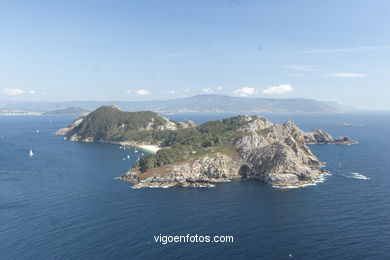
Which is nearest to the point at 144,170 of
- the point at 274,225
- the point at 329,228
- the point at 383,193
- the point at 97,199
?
the point at 97,199

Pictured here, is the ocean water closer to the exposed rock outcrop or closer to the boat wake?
the boat wake

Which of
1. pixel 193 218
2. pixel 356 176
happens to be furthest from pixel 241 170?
pixel 193 218

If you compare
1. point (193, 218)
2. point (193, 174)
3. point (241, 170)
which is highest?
point (241, 170)

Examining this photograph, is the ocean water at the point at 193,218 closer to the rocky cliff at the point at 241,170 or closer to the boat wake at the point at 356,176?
the boat wake at the point at 356,176

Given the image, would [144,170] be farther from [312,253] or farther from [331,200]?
[312,253]

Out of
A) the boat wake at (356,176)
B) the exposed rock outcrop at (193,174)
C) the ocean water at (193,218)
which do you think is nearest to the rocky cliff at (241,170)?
the exposed rock outcrop at (193,174)

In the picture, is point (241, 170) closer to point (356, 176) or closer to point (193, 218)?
point (356, 176)

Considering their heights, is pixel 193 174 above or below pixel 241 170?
below

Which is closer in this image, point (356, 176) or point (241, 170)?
point (356, 176)

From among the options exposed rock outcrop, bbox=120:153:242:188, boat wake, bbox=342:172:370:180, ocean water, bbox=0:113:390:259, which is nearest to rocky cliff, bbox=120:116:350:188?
exposed rock outcrop, bbox=120:153:242:188
